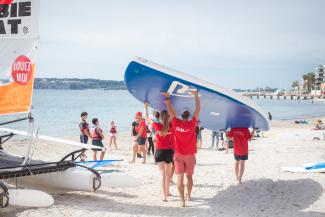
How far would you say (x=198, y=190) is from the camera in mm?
7996

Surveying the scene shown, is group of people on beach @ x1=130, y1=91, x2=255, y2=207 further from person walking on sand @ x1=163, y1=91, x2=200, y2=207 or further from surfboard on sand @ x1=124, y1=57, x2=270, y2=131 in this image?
surfboard on sand @ x1=124, y1=57, x2=270, y2=131

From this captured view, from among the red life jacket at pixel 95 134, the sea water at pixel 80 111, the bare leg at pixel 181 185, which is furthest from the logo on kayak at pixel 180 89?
the red life jacket at pixel 95 134

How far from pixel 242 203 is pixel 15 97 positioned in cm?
453

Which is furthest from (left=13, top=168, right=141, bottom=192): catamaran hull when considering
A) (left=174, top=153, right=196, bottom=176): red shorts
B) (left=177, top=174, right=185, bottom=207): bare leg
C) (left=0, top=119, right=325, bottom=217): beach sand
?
(left=174, top=153, right=196, bottom=176): red shorts

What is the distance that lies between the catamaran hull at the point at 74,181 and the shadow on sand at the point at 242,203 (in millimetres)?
287

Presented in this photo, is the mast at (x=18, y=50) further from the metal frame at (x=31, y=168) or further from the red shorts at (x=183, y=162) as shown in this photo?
the red shorts at (x=183, y=162)

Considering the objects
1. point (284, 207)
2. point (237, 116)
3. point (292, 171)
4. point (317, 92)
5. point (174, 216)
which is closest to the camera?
point (174, 216)

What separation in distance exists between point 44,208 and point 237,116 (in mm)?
4124

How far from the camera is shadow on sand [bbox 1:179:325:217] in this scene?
6406 millimetres

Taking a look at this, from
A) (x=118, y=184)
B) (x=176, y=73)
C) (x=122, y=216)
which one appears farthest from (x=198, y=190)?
(x=176, y=73)

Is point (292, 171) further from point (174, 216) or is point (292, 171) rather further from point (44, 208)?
point (44, 208)

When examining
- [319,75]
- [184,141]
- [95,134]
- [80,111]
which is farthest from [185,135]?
[319,75]

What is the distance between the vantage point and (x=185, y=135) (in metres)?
6.37

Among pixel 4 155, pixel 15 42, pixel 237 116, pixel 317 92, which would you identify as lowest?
pixel 4 155
